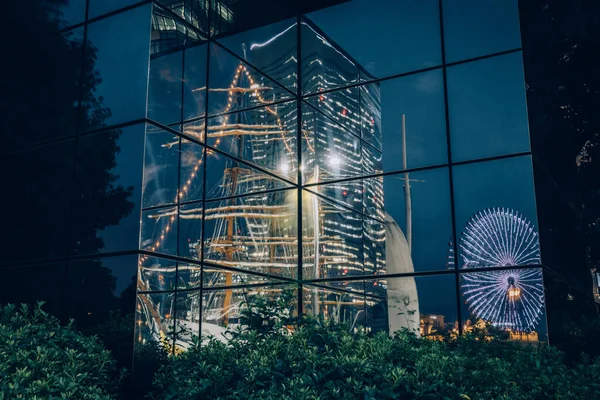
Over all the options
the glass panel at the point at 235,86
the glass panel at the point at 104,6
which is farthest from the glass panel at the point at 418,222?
the glass panel at the point at 104,6

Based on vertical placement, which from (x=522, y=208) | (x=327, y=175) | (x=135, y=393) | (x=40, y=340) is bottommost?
(x=135, y=393)

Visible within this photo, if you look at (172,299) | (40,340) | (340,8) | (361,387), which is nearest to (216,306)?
(172,299)

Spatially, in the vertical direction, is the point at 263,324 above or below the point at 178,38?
below

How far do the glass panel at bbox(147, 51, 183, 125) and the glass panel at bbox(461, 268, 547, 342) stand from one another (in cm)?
617

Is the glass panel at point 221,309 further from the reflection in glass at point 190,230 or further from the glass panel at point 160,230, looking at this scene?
the glass panel at point 160,230

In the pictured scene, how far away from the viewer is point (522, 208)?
1241cm

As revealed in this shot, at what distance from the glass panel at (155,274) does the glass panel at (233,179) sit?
2172mm

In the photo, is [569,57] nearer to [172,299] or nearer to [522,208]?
[522,208]

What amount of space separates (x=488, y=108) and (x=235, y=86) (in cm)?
538

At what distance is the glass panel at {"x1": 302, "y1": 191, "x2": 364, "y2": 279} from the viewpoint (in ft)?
45.9

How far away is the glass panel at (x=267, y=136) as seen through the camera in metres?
14.1

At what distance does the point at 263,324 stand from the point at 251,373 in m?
1.78

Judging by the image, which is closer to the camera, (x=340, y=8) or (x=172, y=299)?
(x=172, y=299)

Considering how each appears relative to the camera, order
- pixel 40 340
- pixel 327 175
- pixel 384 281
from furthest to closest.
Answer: pixel 327 175 < pixel 384 281 < pixel 40 340
